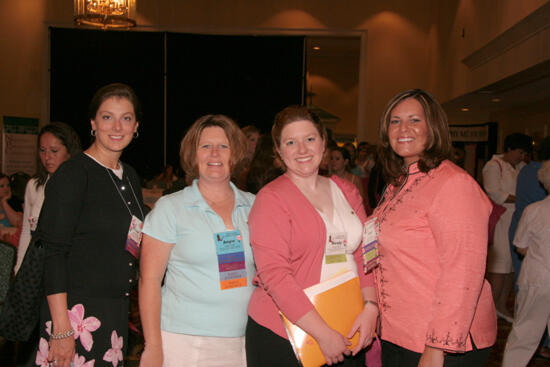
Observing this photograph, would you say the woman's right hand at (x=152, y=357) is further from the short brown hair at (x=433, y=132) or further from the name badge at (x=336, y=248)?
the short brown hair at (x=433, y=132)

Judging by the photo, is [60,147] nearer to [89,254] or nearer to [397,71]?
[89,254]

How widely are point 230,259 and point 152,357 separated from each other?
1.49 ft

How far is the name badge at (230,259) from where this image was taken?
1771 millimetres

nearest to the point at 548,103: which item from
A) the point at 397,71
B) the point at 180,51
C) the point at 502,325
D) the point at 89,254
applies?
the point at 397,71

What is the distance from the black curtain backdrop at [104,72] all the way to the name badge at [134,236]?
30.0 ft

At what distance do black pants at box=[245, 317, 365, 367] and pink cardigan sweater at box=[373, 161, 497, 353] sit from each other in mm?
280

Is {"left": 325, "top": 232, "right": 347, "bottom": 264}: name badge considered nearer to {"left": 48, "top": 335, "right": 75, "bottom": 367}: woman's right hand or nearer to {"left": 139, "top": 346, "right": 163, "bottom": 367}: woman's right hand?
{"left": 139, "top": 346, "right": 163, "bottom": 367}: woman's right hand

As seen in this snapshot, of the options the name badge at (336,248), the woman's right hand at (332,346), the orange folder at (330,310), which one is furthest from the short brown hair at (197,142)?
the woman's right hand at (332,346)

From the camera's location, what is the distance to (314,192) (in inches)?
71.2

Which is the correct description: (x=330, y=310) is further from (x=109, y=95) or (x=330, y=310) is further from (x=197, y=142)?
(x=109, y=95)

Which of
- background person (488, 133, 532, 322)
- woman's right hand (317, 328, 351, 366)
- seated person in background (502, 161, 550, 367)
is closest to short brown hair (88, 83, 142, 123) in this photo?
woman's right hand (317, 328, 351, 366)

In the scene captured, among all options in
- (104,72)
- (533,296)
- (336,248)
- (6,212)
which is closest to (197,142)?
(336,248)

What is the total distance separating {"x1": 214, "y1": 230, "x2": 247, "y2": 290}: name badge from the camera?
5.81ft

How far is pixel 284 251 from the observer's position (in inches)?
63.5
